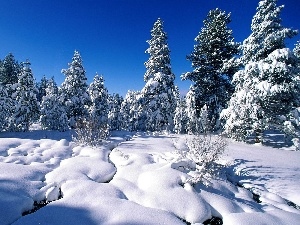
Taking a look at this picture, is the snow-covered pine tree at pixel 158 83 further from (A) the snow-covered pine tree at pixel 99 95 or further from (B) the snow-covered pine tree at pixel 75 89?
(A) the snow-covered pine tree at pixel 99 95

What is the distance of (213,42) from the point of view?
68.3ft

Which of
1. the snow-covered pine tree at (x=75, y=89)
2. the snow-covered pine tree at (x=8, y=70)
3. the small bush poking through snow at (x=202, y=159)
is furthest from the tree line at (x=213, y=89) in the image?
the snow-covered pine tree at (x=8, y=70)

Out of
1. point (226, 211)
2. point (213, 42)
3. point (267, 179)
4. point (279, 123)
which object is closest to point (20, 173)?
point (226, 211)

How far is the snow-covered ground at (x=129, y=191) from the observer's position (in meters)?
5.08

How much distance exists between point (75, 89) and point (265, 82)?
19520 millimetres

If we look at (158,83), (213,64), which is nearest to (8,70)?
(158,83)

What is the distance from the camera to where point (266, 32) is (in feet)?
51.4

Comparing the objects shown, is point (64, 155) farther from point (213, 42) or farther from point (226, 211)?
point (213, 42)

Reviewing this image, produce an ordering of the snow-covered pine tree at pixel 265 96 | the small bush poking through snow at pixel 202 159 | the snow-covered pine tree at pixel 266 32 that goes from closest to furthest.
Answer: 1. the small bush poking through snow at pixel 202 159
2. the snow-covered pine tree at pixel 265 96
3. the snow-covered pine tree at pixel 266 32

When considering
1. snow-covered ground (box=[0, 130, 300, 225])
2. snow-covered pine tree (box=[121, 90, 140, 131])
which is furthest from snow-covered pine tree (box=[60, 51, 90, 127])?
snow-covered ground (box=[0, 130, 300, 225])

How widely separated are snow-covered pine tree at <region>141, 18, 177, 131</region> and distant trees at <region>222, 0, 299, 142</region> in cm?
813

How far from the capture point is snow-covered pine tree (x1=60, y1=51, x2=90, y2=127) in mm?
26188

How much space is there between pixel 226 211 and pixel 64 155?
6.34 metres

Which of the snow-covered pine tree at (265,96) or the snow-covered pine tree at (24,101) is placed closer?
the snow-covered pine tree at (265,96)
